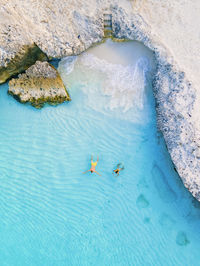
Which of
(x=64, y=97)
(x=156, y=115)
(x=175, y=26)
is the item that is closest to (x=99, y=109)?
(x=64, y=97)

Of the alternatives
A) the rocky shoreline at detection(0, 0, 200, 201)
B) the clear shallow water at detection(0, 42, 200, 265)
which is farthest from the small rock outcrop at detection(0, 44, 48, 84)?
the clear shallow water at detection(0, 42, 200, 265)

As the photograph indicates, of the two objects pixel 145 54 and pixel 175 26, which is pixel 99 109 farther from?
pixel 175 26

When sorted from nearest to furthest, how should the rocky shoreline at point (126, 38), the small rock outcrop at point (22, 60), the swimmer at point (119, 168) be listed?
1. the rocky shoreline at point (126, 38)
2. the small rock outcrop at point (22, 60)
3. the swimmer at point (119, 168)

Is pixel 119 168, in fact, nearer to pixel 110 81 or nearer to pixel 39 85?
pixel 110 81

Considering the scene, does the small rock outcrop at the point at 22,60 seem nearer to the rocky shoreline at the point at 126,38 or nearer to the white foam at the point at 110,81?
the rocky shoreline at the point at 126,38

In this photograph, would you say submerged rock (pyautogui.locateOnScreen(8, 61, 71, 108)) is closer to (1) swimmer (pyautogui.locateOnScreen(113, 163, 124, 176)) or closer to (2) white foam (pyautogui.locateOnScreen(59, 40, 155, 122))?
(2) white foam (pyautogui.locateOnScreen(59, 40, 155, 122))

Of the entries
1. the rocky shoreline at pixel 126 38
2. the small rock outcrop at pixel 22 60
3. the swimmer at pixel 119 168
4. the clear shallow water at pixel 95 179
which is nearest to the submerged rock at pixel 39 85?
the small rock outcrop at pixel 22 60
